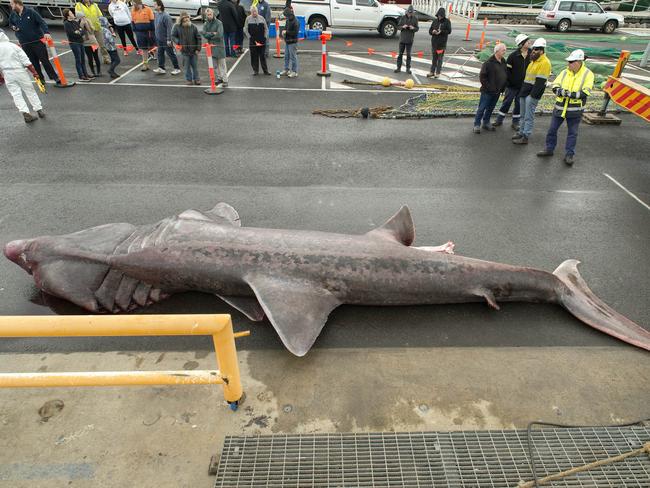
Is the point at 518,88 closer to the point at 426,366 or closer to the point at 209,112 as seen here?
the point at 209,112

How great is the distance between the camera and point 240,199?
6875mm

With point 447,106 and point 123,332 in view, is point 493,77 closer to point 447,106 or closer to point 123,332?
point 447,106

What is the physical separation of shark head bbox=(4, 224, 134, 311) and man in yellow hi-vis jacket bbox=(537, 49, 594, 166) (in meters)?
8.34

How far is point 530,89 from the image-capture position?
935 cm

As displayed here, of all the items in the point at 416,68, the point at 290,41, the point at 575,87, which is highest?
the point at 290,41

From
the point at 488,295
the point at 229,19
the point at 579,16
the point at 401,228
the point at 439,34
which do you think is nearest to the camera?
the point at 488,295

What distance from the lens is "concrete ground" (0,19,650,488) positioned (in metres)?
3.37

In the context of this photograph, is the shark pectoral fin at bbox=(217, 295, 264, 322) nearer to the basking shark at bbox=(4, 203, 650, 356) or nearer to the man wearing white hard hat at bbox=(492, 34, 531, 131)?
the basking shark at bbox=(4, 203, 650, 356)

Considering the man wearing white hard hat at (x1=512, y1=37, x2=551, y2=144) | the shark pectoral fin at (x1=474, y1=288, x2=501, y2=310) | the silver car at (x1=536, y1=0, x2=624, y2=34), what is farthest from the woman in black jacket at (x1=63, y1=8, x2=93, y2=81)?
the silver car at (x1=536, y1=0, x2=624, y2=34)

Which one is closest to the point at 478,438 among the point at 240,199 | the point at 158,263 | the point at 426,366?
the point at 426,366

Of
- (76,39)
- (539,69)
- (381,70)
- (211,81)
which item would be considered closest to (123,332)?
(539,69)

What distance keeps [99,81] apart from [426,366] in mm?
14017

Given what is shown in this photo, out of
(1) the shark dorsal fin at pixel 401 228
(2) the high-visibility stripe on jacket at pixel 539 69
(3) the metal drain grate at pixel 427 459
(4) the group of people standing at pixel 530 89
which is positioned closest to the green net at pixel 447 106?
(4) the group of people standing at pixel 530 89

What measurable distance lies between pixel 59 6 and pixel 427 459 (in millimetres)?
25571
